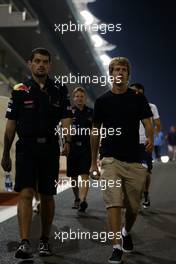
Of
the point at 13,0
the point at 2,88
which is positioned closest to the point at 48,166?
the point at 2,88

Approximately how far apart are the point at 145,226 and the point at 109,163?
1964mm

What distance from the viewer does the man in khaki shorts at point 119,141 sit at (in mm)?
4777

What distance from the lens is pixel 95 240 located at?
5.67m

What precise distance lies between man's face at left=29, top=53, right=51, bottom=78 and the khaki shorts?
889mm

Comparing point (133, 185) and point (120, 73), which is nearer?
point (120, 73)

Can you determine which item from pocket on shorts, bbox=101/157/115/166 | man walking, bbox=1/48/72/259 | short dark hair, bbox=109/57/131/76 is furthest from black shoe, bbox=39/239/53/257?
short dark hair, bbox=109/57/131/76

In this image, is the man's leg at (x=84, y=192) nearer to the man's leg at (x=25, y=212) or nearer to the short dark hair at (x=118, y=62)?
the man's leg at (x=25, y=212)

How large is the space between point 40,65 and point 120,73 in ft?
2.18

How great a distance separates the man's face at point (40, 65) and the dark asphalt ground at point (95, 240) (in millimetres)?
1517

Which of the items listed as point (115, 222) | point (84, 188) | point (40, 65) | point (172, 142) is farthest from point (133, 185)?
point (172, 142)

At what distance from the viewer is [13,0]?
2519cm

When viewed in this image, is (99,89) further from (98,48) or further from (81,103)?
(81,103)

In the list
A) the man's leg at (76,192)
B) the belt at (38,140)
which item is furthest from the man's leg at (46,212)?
the man's leg at (76,192)

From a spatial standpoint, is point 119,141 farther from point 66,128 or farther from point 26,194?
point 26,194
